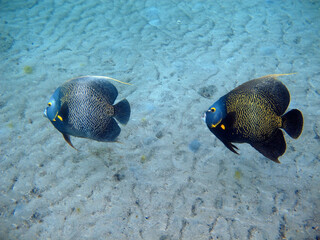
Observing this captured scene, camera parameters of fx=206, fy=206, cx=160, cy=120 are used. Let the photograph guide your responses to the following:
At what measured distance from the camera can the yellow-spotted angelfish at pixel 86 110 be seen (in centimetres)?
209

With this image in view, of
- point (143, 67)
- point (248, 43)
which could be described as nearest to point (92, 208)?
point (143, 67)

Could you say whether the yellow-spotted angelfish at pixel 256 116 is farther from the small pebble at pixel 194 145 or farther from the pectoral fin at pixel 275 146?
the small pebble at pixel 194 145

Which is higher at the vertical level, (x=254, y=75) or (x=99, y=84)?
(x=99, y=84)

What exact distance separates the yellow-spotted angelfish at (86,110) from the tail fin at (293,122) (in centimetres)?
156

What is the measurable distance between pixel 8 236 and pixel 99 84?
6.83ft

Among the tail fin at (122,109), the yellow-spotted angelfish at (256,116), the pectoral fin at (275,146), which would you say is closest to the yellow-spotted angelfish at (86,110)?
the tail fin at (122,109)

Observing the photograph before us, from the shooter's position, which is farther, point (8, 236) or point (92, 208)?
point (92, 208)

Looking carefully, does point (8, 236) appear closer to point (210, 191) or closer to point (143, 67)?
point (210, 191)

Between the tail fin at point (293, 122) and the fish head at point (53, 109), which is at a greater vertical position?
the fish head at point (53, 109)

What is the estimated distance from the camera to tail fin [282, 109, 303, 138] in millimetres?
1844

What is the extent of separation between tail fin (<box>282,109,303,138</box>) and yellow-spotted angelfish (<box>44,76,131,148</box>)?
1.56 meters

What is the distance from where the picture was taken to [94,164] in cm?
309

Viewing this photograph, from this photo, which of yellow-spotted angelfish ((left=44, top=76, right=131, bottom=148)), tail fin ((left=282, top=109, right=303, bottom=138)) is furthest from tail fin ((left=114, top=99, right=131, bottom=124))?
tail fin ((left=282, top=109, right=303, bottom=138))

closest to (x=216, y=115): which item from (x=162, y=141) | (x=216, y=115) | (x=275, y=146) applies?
(x=216, y=115)
